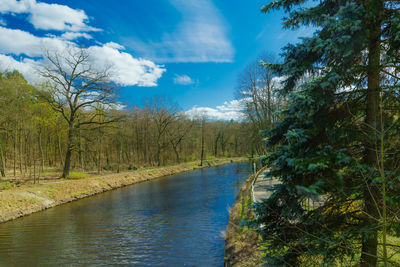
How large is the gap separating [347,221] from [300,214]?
27.7 inches

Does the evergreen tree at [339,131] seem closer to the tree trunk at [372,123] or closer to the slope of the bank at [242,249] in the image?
the tree trunk at [372,123]

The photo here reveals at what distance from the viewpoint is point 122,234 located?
33.6 feet

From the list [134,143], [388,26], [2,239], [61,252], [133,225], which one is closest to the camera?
[388,26]

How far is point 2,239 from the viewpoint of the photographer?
984cm

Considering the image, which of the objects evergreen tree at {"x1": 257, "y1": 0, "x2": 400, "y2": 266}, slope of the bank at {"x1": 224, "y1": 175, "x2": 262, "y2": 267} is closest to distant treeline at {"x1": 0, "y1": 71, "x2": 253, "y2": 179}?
slope of the bank at {"x1": 224, "y1": 175, "x2": 262, "y2": 267}

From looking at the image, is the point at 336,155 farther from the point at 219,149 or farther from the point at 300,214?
the point at 219,149

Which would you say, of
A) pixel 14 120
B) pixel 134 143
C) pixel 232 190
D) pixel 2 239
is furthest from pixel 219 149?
pixel 2 239

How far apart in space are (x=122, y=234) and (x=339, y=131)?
10.2m

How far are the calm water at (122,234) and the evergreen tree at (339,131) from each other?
15.9 ft

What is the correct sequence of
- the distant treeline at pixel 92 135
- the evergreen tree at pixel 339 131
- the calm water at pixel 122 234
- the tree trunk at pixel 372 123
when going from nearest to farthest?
1. the evergreen tree at pixel 339 131
2. the tree trunk at pixel 372 123
3. the calm water at pixel 122 234
4. the distant treeline at pixel 92 135

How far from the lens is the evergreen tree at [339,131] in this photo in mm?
3109

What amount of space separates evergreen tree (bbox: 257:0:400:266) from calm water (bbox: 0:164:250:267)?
4839 millimetres

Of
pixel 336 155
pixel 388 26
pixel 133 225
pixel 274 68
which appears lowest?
pixel 133 225

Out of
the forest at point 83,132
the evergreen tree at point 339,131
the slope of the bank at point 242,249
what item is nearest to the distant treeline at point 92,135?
the forest at point 83,132
